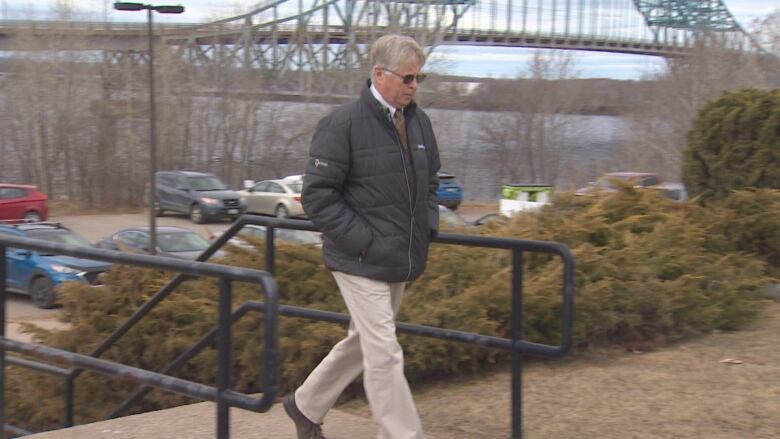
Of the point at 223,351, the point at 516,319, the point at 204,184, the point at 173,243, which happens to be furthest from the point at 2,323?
the point at 204,184

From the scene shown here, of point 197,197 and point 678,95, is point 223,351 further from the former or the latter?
point 678,95

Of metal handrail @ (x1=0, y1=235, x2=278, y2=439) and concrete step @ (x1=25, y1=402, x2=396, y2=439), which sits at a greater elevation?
metal handrail @ (x1=0, y1=235, x2=278, y2=439)

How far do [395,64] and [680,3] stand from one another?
336 feet

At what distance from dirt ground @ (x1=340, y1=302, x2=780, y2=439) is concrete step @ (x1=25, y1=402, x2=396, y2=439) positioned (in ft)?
1.31

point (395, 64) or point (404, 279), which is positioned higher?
point (395, 64)

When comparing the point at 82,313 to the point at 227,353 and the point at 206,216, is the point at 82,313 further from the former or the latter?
the point at 206,216

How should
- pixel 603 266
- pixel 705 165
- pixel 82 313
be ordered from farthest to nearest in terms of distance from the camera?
1. pixel 705 165
2. pixel 82 313
3. pixel 603 266

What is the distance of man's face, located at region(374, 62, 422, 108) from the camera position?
3.30 m

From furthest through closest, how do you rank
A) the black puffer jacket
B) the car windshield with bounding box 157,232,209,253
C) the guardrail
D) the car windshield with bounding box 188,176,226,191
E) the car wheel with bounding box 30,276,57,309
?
the car windshield with bounding box 188,176,226,191 < the car windshield with bounding box 157,232,209,253 < the car wheel with bounding box 30,276,57,309 < the black puffer jacket < the guardrail

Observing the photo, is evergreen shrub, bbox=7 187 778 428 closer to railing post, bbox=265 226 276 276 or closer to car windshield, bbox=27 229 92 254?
railing post, bbox=265 226 276 276

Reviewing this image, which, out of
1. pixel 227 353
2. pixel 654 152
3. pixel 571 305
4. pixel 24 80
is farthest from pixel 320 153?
pixel 24 80

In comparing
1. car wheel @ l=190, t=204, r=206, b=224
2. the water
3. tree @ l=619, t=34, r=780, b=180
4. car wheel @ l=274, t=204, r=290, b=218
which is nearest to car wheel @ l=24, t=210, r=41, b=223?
car wheel @ l=190, t=204, r=206, b=224

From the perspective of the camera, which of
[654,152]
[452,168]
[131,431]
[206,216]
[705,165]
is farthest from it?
[452,168]

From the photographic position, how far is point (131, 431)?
4070 mm
